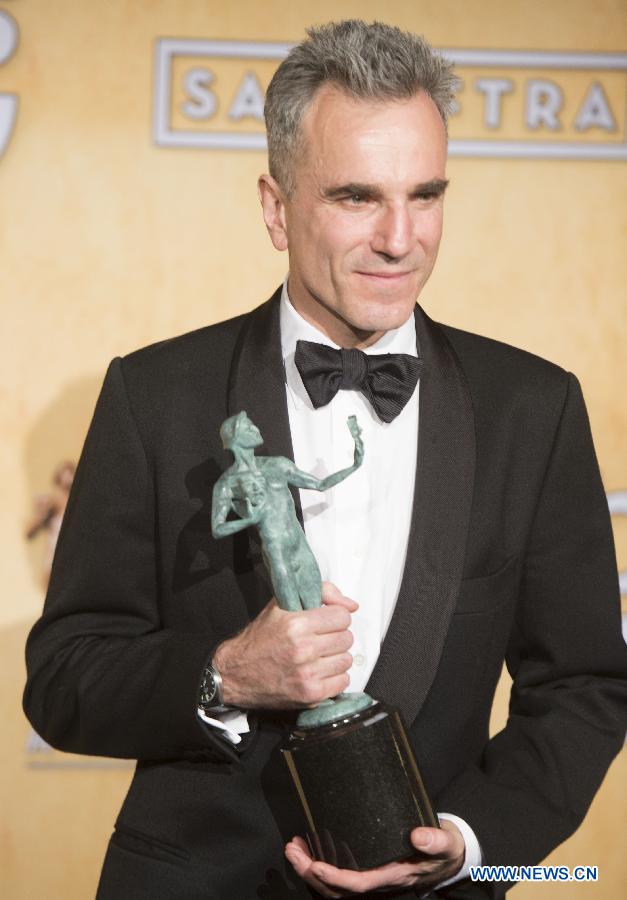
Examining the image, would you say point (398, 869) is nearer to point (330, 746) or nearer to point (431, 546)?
point (330, 746)

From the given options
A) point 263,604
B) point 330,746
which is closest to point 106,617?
point 263,604

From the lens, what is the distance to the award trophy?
1531 mm

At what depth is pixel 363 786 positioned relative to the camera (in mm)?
A: 1529

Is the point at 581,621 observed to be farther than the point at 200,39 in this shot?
No

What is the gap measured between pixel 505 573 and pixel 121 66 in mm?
1755

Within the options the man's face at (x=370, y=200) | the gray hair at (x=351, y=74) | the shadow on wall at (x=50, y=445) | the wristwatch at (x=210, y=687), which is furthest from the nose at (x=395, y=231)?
the shadow on wall at (x=50, y=445)

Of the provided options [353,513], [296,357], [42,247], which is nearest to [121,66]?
[42,247]

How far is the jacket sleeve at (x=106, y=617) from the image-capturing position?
5.86 ft

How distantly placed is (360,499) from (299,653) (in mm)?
370

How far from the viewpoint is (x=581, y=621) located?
189 centimetres

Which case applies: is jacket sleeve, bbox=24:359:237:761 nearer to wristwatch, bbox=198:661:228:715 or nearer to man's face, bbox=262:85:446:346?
wristwatch, bbox=198:661:228:715

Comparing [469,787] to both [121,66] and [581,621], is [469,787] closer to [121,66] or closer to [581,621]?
[581,621]

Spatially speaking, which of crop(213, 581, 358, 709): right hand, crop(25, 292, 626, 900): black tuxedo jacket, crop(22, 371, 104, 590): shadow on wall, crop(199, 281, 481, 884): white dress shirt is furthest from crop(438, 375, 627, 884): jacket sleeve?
crop(22, 371, 104, 590): shadow on wall

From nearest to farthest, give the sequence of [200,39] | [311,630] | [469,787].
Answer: [311,630], [469,787], [200,39]
